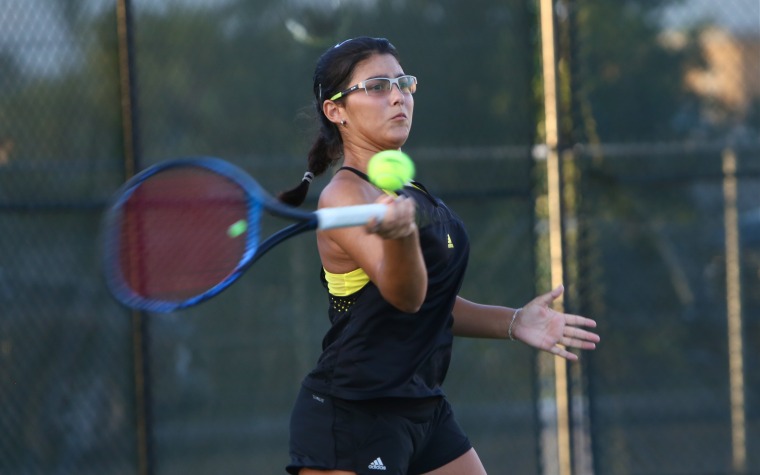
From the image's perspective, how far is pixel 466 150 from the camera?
232 inches

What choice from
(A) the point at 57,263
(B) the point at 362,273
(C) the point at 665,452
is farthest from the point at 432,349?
(C) the point at 665,452

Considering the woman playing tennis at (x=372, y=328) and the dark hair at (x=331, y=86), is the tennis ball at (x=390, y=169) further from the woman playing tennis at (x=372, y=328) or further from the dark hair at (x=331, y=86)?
the dark hair at (x=331, y=86)

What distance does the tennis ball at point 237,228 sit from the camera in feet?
10.0

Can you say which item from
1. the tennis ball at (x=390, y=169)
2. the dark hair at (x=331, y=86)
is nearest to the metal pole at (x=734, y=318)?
the dark hair at (x=331, y=86)

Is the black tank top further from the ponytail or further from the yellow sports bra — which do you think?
the ponytail

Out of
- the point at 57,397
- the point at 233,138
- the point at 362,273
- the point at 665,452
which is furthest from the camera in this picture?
the point at 665,452

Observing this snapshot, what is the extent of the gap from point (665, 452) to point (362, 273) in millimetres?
3314

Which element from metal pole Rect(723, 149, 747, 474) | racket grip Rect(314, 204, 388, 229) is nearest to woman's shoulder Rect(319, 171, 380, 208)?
racket grip Rect(314, 204, 388, 229)

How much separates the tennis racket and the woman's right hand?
250mm

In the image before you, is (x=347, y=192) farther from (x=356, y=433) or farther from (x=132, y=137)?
(x=132, y=137)

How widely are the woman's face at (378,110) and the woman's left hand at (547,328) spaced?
73cm

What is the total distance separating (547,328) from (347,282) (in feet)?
2.45

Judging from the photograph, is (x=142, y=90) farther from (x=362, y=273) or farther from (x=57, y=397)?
(x=362, y=273)

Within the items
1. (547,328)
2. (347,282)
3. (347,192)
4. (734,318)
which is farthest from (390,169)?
(734,318)
